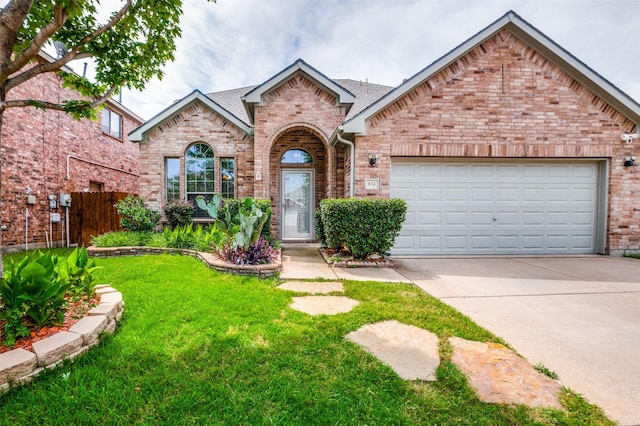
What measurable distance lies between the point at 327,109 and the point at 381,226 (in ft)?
15.5

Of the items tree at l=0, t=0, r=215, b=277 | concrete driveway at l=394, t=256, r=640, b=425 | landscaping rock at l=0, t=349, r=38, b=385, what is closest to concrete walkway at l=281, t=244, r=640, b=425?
concrete driveway at l=394, t=256, r=640, b=425

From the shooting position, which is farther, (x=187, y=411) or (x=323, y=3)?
(x=323, y=3)

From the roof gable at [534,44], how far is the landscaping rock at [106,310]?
5.62 m

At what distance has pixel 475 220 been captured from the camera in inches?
289

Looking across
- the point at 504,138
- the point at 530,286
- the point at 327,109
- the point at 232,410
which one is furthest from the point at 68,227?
the point at 504,138

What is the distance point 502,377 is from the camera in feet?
6.99

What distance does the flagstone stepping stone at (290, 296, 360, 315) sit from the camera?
3.36m

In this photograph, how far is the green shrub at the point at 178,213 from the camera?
8820 mm

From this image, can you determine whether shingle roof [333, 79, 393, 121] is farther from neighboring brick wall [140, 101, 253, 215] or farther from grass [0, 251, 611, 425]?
grass [0, 251, 611, 425]

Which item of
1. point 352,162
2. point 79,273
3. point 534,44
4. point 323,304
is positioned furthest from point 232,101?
point 323,304

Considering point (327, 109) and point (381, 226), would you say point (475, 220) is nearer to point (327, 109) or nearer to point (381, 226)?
point (381, 226)

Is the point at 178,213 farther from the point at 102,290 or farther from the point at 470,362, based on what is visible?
the point at 470,362

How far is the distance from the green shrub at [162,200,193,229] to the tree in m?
5.17

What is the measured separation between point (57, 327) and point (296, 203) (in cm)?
772
